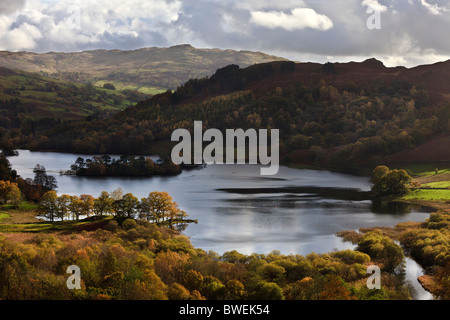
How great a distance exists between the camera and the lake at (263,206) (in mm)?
66625

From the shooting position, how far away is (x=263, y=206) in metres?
93.8

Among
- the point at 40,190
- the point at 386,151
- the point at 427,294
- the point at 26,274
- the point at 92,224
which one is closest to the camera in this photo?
the point at 26,274

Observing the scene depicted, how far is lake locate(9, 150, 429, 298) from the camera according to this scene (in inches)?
2623

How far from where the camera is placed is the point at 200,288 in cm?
4088

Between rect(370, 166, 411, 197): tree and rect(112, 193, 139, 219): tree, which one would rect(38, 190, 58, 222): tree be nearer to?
rect(112, 193, 139, 219): tree

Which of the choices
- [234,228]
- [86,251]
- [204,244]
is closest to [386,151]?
[234,228]

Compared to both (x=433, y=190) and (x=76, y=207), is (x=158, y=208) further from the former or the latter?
(x=433, y=190)

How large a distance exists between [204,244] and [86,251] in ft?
62.0

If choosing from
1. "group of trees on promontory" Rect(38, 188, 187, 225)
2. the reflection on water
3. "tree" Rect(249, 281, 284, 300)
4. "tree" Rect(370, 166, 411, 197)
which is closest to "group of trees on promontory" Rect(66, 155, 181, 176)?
the reflection on water

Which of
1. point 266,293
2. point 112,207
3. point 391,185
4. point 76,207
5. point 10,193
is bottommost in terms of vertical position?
point 266,293

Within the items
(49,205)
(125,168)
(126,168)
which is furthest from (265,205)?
(125,168)

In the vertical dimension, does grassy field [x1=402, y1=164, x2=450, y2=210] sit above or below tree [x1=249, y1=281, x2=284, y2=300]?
above

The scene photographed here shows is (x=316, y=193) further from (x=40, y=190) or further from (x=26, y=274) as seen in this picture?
(x=26, y=274)

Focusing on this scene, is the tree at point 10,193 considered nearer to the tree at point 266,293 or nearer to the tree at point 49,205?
the tree at point 49,205
